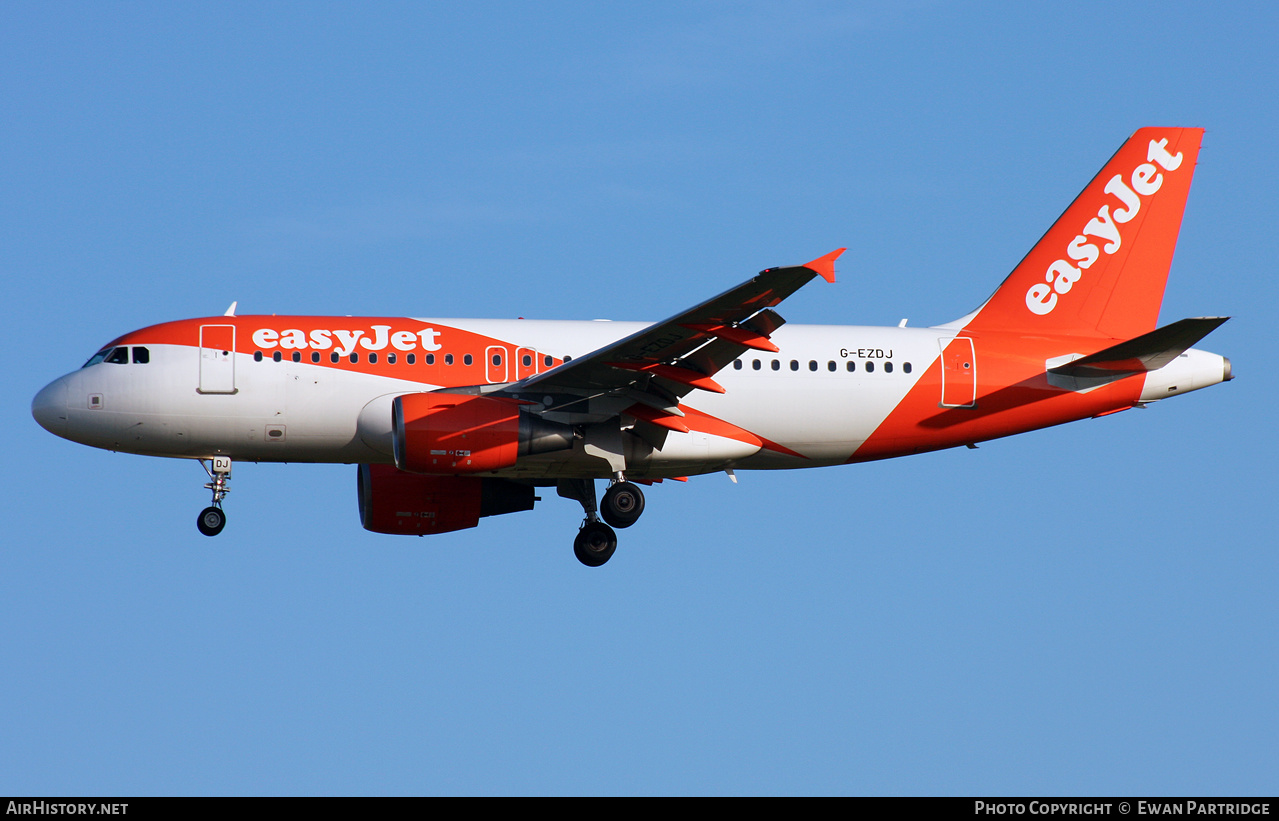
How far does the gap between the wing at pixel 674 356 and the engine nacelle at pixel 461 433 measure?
540mm

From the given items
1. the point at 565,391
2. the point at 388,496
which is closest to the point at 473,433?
the point at 565,391

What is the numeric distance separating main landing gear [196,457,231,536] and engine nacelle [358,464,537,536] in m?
3.76

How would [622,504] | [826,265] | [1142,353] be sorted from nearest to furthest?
1. [826,265]
2. [622,504]
3. [1142,353]

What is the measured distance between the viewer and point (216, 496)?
31047 mm

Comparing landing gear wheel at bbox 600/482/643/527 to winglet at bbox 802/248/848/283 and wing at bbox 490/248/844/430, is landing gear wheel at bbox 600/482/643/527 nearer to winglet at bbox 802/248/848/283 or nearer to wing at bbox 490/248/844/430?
wing at bbox 490/248/844/430

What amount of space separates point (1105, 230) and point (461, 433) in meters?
15.4

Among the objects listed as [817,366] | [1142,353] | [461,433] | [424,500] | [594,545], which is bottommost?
[594,545]

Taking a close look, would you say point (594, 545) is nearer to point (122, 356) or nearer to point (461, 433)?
point (461, 433)

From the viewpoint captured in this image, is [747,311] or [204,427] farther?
[204,427]

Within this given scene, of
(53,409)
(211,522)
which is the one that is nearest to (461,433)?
(211,522)

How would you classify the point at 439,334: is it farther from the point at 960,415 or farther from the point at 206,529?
the point at 960,415
